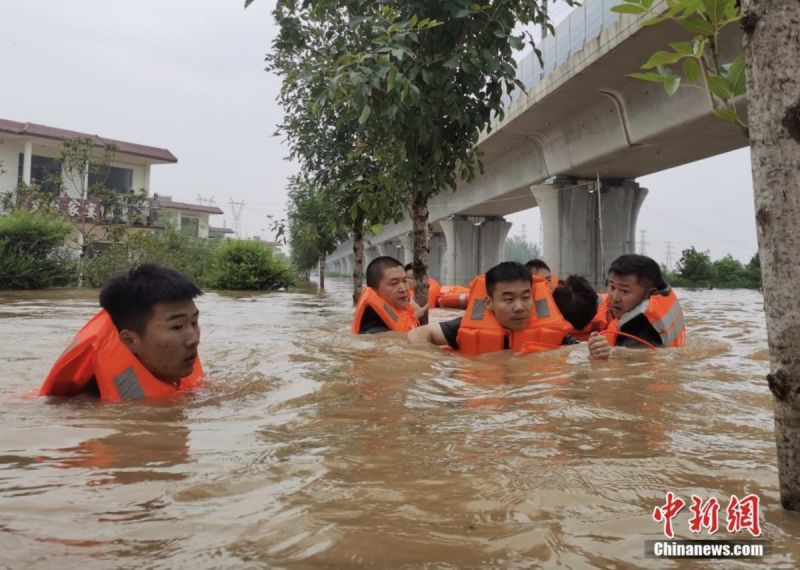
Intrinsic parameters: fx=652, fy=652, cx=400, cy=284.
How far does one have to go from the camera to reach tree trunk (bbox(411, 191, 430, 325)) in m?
8.24

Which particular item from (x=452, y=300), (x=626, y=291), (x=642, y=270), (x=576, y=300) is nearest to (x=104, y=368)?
(x=626, y=291)

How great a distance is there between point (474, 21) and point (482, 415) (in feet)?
16.4

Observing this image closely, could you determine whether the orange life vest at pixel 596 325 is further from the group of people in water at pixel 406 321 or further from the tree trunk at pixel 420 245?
the tree trunk at pixel 420 245

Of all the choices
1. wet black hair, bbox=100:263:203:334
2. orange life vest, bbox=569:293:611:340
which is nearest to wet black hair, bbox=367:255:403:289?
orange life vest, bbox=569:293:611:340

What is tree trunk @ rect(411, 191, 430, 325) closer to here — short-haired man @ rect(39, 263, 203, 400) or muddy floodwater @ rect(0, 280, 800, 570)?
muddy floodwater @ rect(0, 280, 800, 570)

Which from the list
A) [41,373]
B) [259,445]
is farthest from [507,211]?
[259,445]

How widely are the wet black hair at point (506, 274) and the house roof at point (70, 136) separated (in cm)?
2482

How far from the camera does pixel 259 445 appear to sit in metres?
2.63

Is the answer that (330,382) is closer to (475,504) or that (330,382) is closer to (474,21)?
(475,504)

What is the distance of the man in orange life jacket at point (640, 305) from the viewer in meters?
5.41

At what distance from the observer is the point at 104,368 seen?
3.51 meters

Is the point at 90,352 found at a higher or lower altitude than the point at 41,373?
higher

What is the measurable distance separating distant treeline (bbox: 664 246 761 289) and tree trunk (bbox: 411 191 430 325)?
77.2 feet

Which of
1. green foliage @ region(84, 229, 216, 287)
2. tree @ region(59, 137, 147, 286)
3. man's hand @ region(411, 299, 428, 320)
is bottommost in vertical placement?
man's hand @ region(411, 299, 428, 320)
